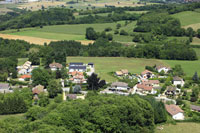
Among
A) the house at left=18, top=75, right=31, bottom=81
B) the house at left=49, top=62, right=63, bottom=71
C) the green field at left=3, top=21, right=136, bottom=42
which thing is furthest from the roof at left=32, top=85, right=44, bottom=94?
the green field at left=3, top=21, right=136, bottom=42

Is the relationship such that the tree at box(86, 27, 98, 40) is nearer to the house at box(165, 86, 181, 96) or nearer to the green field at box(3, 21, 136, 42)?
the green field at box(3, 21, 136, 42)

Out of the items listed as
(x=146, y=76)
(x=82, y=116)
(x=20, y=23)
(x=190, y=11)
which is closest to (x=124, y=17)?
(x=190, y=11)

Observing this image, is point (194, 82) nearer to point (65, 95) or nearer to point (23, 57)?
point (65, 95)

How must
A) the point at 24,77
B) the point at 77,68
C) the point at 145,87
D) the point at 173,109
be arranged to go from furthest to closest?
the point at 77,68, the point at 24,77, the point at 145,87, the point at 173,109

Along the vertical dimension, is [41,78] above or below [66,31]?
below

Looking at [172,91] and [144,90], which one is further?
[144,90]

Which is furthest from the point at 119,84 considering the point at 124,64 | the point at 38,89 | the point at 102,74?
the point at 124,64

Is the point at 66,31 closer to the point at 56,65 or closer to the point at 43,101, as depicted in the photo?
the point at 56,65
